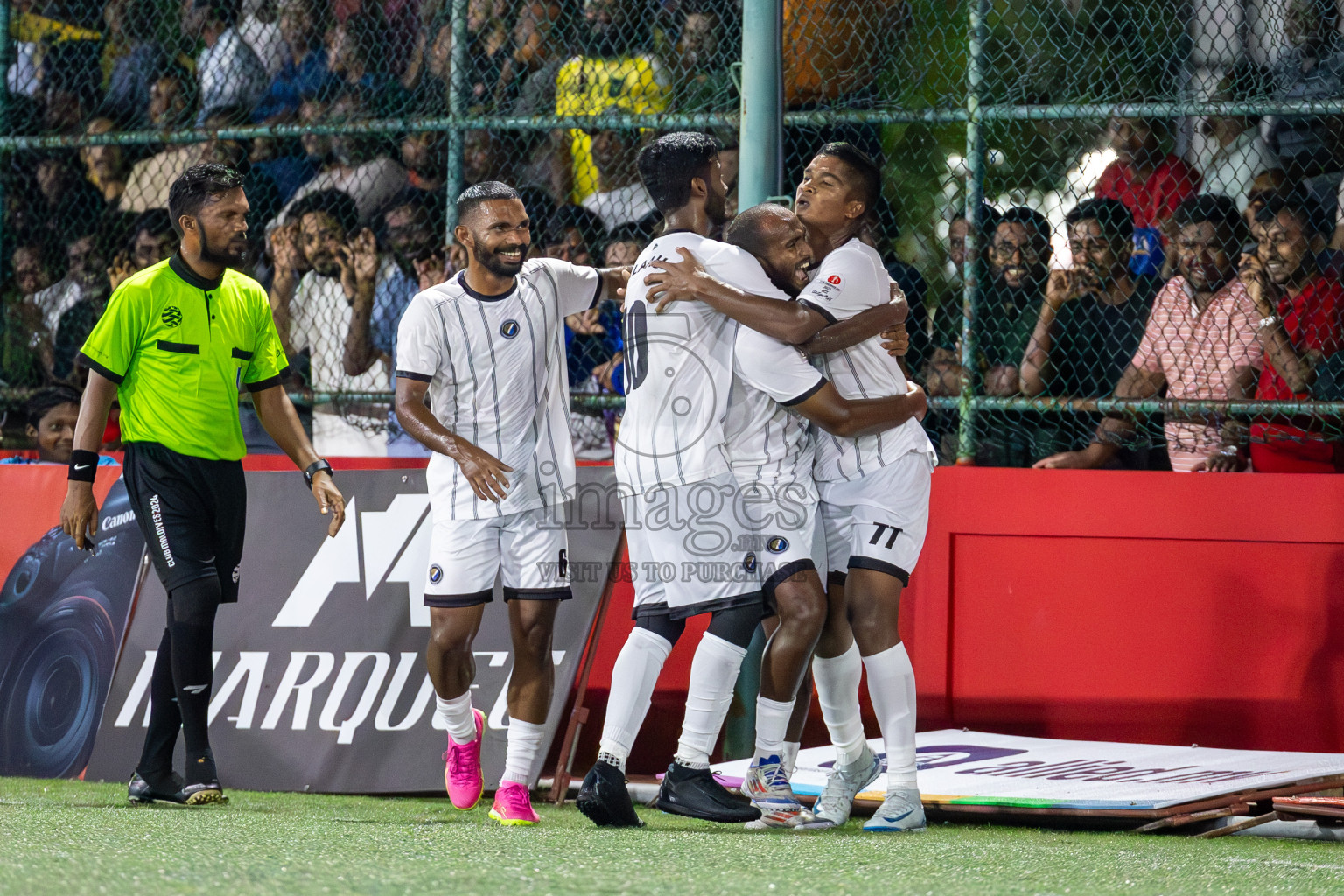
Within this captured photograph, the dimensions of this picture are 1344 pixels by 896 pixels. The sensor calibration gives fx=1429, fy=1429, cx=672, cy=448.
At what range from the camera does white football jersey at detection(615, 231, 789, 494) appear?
3963 mm

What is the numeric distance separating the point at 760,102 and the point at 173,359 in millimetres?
2212

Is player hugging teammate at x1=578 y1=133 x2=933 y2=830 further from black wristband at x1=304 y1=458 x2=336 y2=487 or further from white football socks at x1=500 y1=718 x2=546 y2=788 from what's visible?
black wristband at x1=304 y1=458 x2=336 y2=487

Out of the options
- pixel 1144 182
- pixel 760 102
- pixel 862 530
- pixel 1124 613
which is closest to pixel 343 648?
pixel 862 530

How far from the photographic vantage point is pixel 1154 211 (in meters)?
5.16

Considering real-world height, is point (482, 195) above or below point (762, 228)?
above

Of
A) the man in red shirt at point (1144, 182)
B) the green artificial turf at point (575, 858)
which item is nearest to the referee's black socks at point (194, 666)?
the green artificial turf at point (575, 858)

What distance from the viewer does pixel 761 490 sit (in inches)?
158

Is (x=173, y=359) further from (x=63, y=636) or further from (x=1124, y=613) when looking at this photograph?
(x=1124, y=613)

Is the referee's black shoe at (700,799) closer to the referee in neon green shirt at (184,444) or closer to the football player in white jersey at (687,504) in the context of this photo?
the football player in white jersey at (687,504)

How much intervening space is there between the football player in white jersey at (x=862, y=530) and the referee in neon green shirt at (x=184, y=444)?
62.0 inches

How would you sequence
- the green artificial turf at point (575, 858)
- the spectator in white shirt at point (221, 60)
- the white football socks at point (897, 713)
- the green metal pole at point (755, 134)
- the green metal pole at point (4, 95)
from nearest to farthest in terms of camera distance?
1. the green artificial turf at point (575, 858)
2. the white football socks at point (897, 713)
3. the green metal pole at point (755, 134)
4. the spectator in white shirt at point (221, 60)
5. the green metal pole at point (4, 95)

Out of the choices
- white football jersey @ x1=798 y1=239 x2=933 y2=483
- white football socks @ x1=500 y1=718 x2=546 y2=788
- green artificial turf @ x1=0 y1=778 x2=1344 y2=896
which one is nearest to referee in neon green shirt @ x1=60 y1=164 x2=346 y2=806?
green artificial turf @ x1=0 y1=778 x2=1344 y2=896

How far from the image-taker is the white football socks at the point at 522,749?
163 inches

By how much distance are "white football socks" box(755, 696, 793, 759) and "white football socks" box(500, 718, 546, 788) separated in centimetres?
69
